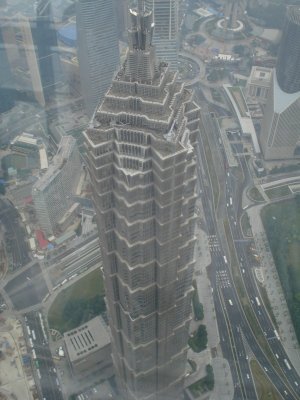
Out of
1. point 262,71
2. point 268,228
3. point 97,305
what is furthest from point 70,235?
point 262,71

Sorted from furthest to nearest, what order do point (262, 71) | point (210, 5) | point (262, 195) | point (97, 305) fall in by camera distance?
point (210, 5), point (262, 71), point (262, 195), point (97, 305)

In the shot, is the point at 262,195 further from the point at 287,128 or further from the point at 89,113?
the point at 89,113

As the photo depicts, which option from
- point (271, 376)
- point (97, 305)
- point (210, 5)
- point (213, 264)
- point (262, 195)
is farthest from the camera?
point (210, 5)

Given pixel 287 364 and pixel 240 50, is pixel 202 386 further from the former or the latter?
pixel 240 50

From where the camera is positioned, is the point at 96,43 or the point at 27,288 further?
the point at 96,43

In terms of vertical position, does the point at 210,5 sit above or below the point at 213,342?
above

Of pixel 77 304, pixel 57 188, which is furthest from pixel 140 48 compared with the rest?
pixel 57 188

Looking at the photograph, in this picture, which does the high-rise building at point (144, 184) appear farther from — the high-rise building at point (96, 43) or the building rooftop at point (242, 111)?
the building rooftop at point (242, 111)
